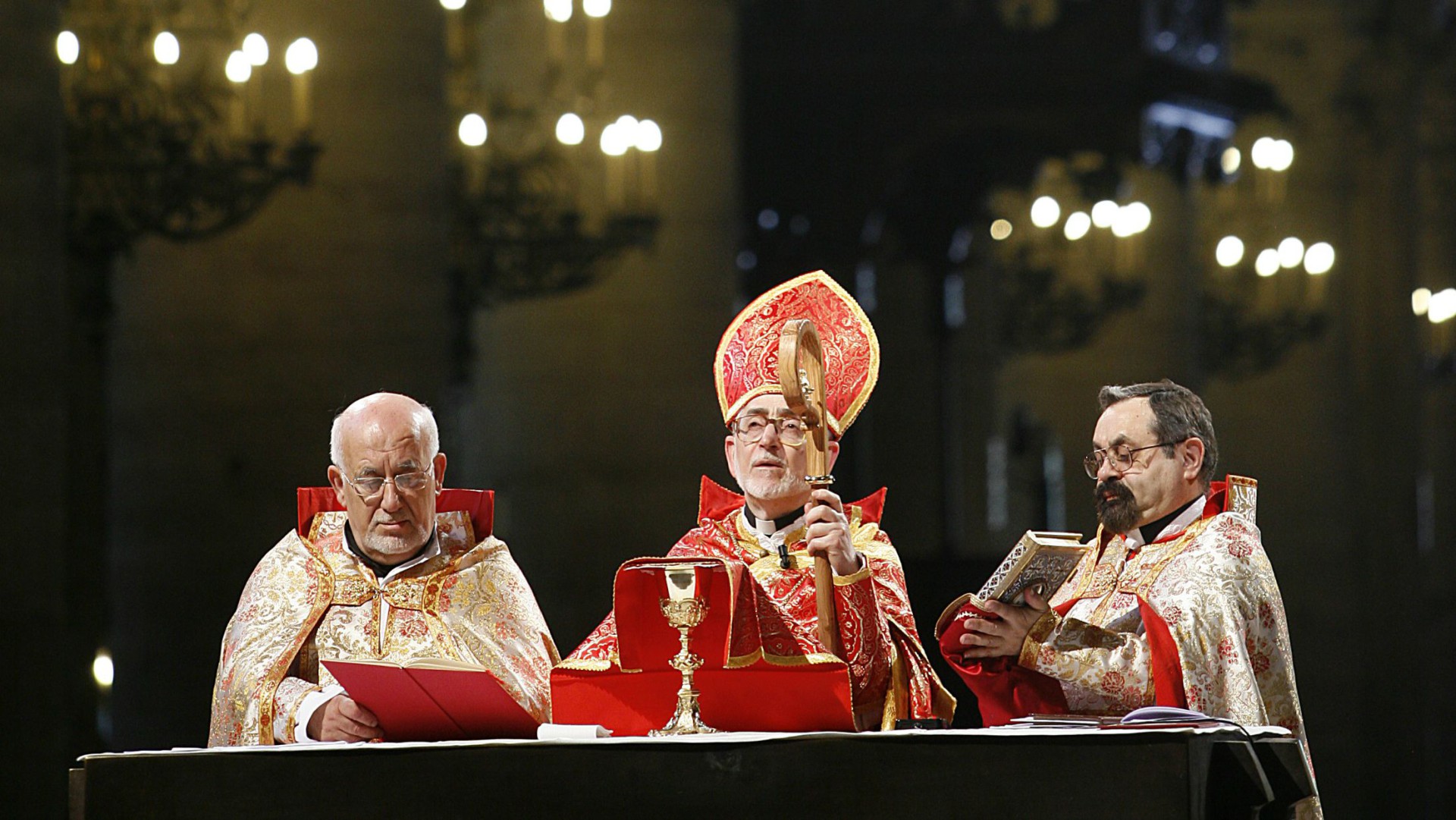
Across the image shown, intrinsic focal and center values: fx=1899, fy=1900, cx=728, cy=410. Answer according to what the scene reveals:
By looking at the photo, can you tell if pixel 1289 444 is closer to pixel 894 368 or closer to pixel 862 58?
pixel 894 368

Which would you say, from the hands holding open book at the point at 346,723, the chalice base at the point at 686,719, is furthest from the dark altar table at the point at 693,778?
the hands holding open book at the point at 346,723

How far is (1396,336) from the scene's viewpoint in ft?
26.3

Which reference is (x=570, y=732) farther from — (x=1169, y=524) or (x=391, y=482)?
(x=1169, y=524)

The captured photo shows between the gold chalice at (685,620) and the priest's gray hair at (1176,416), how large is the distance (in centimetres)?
131

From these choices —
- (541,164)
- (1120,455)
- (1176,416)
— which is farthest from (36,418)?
(1176,416)

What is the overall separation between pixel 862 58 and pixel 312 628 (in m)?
4.60

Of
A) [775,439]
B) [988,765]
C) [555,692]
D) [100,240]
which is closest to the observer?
[988,765]

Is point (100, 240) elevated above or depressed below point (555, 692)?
above

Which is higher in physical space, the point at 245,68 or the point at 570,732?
the point at 245,68

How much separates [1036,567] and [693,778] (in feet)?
3.23

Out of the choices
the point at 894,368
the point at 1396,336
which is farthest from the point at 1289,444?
the point at 894,368

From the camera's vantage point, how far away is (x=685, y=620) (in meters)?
3.28

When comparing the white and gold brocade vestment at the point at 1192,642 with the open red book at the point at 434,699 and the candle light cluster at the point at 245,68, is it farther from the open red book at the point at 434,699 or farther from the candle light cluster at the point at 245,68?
the candle light cluster at the point at 245,68

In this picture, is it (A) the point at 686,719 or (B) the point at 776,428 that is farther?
(B) the point at 776,428
